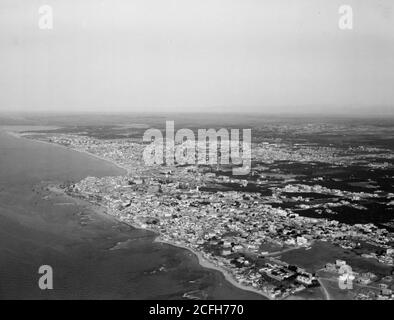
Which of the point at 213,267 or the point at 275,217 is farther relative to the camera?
the point at 275,217

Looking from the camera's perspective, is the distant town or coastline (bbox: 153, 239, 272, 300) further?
the distant town

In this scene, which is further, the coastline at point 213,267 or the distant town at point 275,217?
the distant town at point 275,217

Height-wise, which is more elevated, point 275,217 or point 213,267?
point 275,217

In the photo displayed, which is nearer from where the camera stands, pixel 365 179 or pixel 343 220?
pixel 343 220

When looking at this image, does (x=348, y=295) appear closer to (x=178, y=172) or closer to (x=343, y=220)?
(x=343, y=220)

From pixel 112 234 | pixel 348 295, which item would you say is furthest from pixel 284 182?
pixel 348 295
